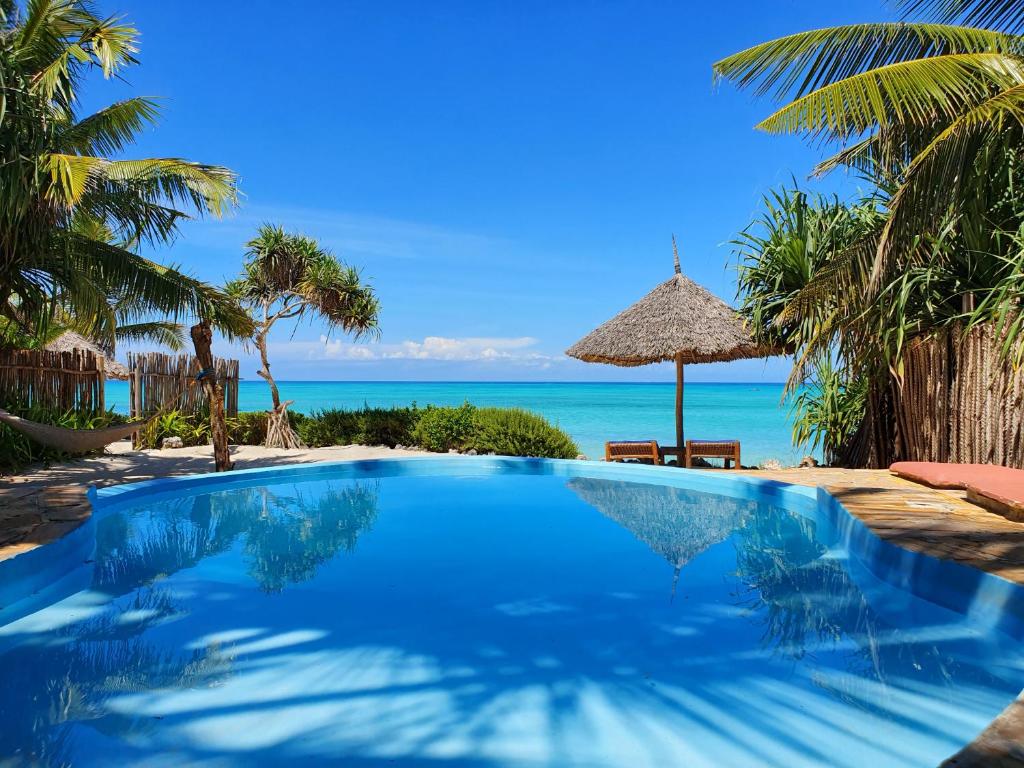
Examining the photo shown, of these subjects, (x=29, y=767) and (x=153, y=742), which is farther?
(x=153, y=742)

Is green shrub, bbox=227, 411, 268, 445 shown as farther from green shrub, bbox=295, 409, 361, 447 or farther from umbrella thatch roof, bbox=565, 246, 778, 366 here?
umbrella thatch roof, bbox=565, 246, 778, 366

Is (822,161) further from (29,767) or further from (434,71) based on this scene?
(29,767)

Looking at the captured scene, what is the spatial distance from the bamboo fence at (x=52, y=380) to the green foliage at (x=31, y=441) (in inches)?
7.2

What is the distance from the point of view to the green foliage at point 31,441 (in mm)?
7656

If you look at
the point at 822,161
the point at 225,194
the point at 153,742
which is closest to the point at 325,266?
the point at 225,194

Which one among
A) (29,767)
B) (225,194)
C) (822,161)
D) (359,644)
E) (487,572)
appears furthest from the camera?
(822,161)

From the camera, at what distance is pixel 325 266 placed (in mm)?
11883

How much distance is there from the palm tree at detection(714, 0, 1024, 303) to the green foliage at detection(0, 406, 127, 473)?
8.91 meters

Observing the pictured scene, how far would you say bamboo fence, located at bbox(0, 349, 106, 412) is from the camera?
29.0ft

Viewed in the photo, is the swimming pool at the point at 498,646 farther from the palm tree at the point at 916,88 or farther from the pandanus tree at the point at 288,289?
the pandanus tree at the point at 288,289

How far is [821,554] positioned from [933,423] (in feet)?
10.7

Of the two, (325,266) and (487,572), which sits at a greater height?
(325,266)

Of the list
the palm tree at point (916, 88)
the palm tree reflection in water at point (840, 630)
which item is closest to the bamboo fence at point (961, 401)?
the palm tree at point (916, 88)

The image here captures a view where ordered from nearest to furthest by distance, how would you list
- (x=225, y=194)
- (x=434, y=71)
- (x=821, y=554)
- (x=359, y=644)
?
1. (x=359, y=644)
2. (x=821, y=554)
3. (x=225, y=194)
4. (x=434, y=71)
